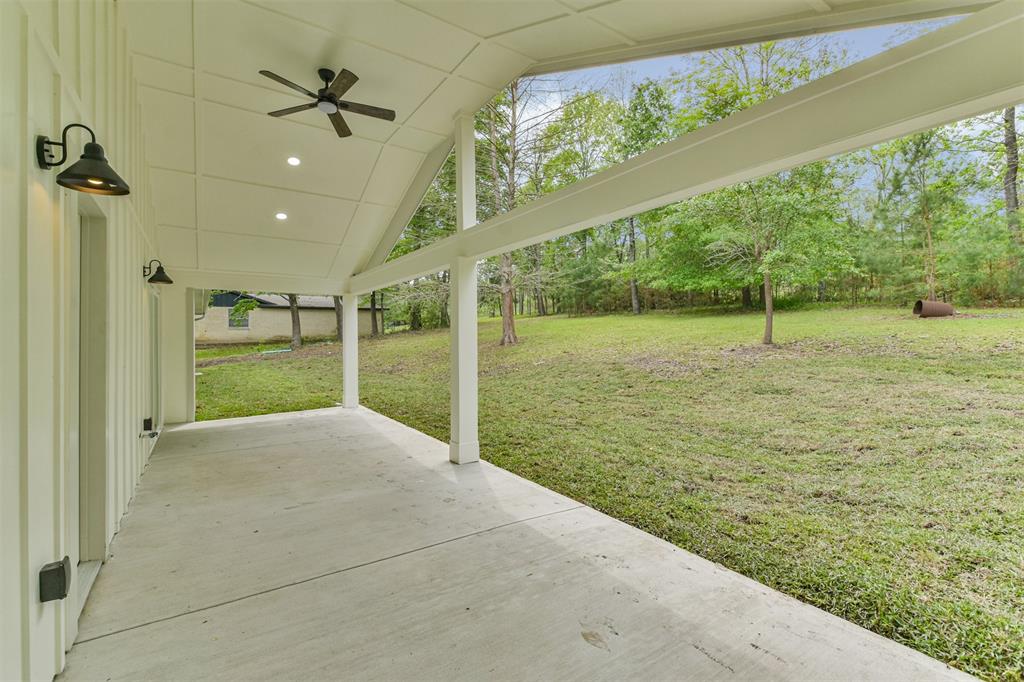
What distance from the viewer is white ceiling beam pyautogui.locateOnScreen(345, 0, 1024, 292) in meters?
1.56

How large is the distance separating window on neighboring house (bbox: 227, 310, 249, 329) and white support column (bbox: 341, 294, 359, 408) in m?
4.94

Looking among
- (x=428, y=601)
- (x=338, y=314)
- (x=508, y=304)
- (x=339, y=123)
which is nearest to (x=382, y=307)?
(x=338, y=314)

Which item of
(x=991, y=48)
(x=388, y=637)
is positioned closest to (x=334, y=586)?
(x=388, y=637)

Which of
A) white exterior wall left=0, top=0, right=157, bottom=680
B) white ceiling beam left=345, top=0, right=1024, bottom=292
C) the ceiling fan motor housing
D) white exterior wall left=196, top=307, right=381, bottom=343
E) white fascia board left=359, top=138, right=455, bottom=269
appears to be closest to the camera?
white exterior wall left=0, top=0, right=157, bottom=680

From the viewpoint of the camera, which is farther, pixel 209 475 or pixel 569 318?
pixel 569 318

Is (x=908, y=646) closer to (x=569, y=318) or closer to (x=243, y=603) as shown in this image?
(x=243, y=603)

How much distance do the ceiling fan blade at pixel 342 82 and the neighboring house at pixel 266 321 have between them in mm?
8535

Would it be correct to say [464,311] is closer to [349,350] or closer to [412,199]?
[412,199]

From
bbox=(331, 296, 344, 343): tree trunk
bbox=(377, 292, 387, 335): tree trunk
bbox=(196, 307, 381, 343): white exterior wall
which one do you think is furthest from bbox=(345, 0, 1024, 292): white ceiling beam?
bbox=(331, 296, 344, 343): tree trunk

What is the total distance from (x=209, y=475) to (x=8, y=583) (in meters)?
3.58

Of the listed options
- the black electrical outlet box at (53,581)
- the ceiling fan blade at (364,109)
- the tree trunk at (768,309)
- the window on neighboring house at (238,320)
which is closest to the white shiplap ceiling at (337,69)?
the ceiling fan blade at (364,109)

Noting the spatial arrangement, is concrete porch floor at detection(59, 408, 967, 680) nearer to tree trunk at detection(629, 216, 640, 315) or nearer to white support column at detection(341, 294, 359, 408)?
tree trunk at detection(629, 216, 640, 315)

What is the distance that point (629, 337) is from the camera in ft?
22.4

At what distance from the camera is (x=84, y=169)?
1663mm
